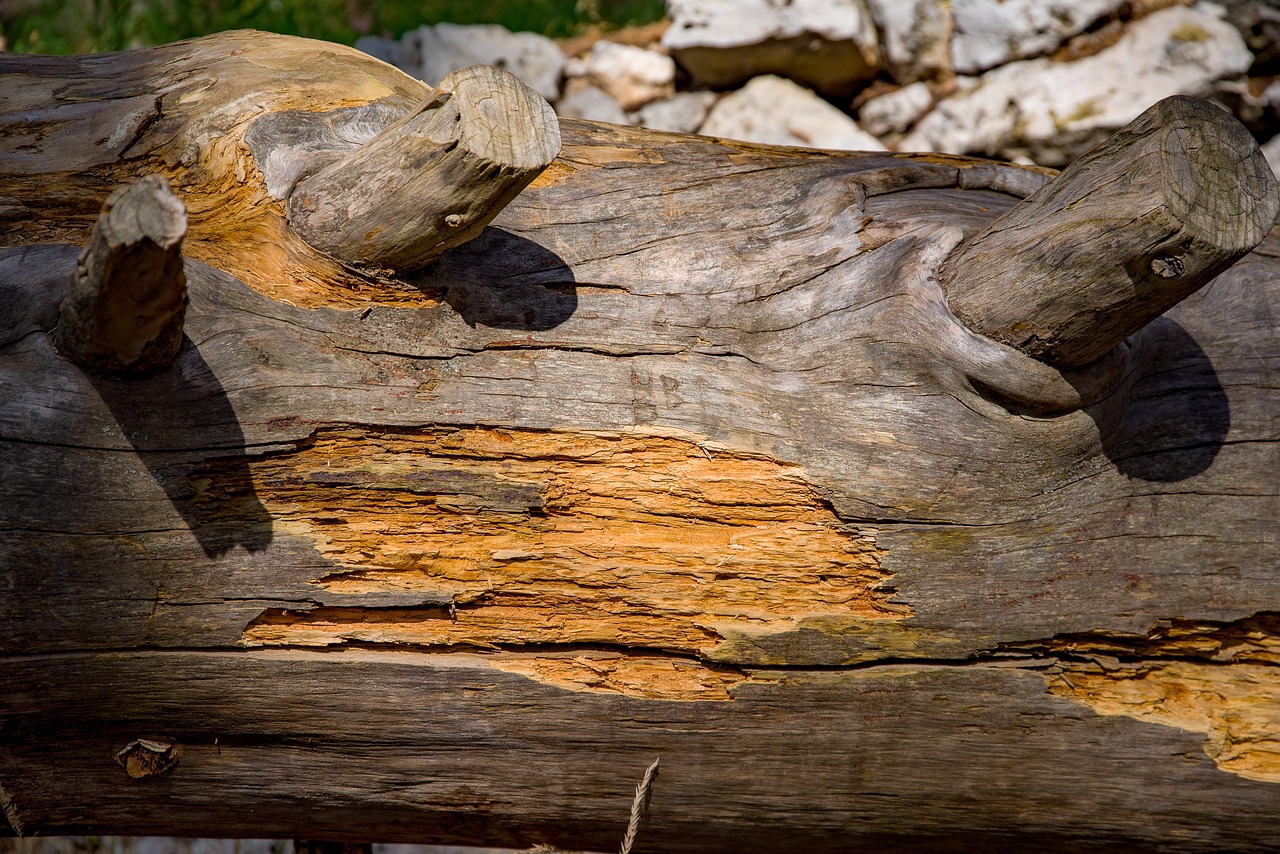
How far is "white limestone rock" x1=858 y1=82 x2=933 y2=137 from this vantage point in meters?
5.26

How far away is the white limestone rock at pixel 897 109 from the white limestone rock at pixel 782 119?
0.09 meters

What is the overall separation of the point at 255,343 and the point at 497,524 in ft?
2.20

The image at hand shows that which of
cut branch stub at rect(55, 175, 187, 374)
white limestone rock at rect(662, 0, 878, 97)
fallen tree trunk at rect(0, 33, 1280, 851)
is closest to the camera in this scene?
cut branch stub at rect(55, 175, 187, 374)

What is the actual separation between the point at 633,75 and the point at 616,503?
404 centimetres

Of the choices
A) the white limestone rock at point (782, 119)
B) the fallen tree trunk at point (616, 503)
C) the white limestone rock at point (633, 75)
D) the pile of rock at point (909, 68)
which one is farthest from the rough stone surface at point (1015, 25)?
the fallen tree trunk at point (616, 503)

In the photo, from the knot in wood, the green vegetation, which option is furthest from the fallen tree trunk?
the green vegetation

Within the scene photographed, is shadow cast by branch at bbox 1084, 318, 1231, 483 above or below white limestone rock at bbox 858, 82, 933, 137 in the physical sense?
above

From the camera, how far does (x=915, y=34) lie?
205 inches

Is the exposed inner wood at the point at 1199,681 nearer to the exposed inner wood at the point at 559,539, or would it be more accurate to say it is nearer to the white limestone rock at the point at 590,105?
the exposed inner wood at the point at 559,539

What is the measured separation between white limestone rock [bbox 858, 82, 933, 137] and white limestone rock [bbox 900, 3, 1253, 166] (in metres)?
0.07

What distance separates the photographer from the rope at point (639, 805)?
215 centimetres

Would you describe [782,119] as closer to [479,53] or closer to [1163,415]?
[479,53]

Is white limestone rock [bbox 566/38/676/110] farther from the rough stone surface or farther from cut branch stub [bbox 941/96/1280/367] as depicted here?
cut branch stub [bbox 941/96/1280/367]

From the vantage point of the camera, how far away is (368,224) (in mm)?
A: 2006
